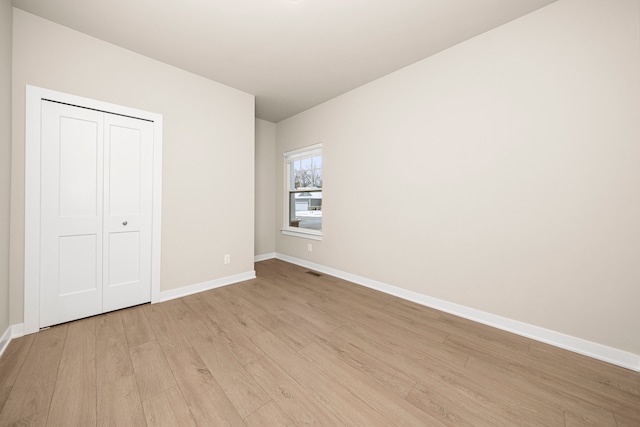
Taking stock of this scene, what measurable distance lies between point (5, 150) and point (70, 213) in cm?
62

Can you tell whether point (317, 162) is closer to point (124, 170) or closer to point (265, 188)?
point (265, 188)

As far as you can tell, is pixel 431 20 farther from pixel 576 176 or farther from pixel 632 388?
pixel 632 388

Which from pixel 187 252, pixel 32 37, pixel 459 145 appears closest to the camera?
pixel 32 37

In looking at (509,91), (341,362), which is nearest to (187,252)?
(341,362)

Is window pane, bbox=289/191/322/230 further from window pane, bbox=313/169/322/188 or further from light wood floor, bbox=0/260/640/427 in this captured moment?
light wood floor, bbox=0/260/640/427

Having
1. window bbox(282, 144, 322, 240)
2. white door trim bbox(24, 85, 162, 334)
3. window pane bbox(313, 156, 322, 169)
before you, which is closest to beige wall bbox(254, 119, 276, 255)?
window bbox(282, 144, 322, 240)

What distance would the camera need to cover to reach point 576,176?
1.79 meters

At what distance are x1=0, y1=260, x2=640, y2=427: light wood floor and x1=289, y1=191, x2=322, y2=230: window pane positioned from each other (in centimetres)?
209

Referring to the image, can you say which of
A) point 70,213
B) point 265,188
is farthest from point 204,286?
point 265,188

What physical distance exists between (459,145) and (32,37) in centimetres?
400

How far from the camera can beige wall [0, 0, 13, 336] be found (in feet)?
5.79

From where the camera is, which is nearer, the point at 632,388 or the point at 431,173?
the point at 632,388

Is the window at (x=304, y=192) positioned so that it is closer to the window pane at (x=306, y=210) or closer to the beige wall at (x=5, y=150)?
the window pane at (x=306, y=210)

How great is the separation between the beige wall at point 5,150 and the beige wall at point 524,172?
3.38m
